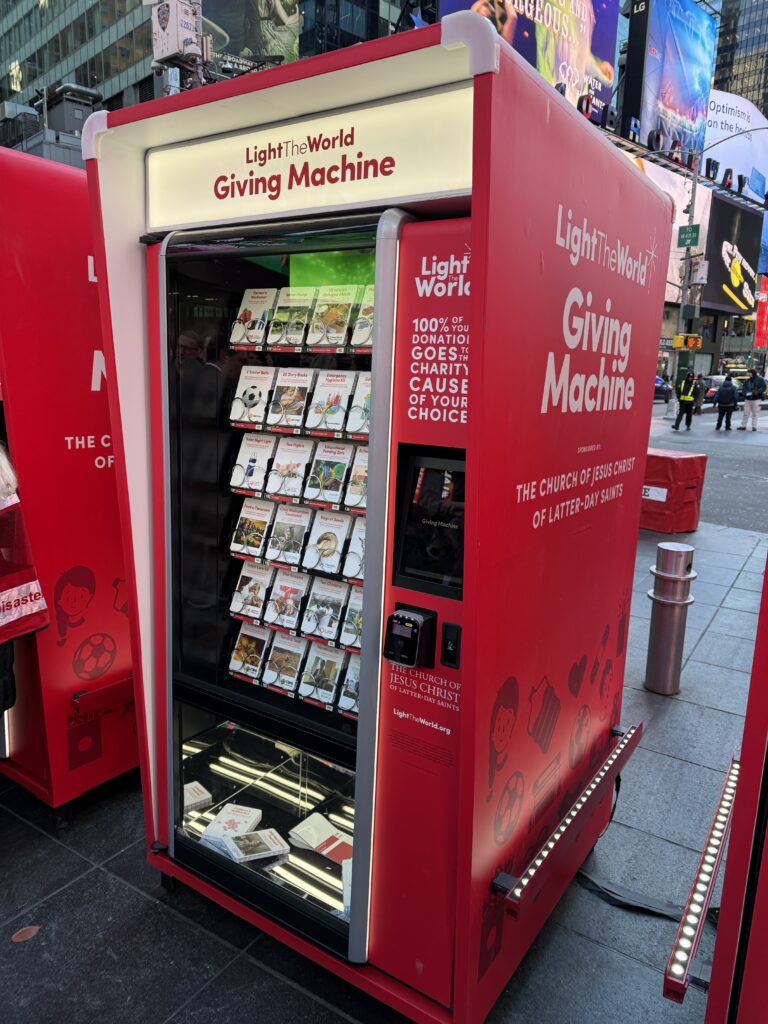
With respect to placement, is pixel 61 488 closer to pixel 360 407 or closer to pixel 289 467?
pixel 289 467

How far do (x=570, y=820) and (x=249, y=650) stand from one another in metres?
1.30

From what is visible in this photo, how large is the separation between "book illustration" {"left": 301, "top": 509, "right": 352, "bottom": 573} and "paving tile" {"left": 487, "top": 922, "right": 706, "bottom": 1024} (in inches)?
60.4

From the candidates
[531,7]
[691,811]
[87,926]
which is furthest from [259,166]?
[531,7]

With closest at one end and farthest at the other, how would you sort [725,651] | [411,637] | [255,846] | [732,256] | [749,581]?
1. [411,637]
2. [255,846]
3. [725,651]
4. [749,581]
5. [732,256]

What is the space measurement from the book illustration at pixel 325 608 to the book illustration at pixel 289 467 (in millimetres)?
347

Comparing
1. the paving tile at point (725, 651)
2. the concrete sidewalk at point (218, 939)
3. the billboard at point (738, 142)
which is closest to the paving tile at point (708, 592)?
the paving tile at point (725, 651)

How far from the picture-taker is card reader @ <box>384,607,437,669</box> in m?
1.84

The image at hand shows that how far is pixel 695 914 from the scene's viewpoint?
52.9 inches

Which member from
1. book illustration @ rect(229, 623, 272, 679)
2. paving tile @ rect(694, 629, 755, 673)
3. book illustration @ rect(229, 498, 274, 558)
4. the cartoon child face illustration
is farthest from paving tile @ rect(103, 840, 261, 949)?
paving tile @ rect(694, 629, 755, 673)

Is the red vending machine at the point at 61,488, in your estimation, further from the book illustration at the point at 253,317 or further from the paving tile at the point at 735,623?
the paving tile at the point at 735,623

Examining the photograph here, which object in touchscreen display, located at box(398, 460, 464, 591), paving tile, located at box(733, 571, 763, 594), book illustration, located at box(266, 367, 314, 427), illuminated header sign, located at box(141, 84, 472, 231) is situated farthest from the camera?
paving tile, located at box(733, 571, 763, 594)

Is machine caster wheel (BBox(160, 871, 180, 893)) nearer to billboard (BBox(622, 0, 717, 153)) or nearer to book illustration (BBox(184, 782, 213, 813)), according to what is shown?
book illustration (BBox(184, 782, 213, 813))

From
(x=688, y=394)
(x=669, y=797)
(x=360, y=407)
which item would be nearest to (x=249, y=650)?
(x=360, y=407)

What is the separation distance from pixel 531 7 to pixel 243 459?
24.3 meters
